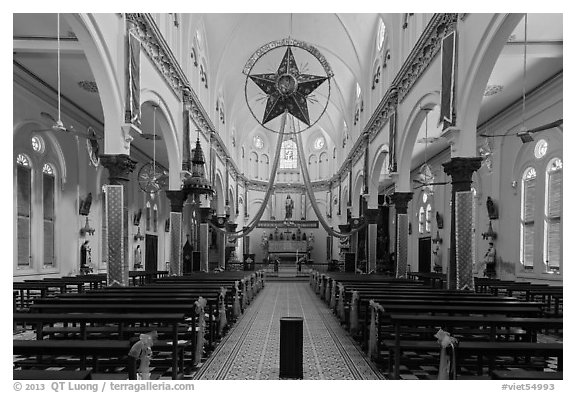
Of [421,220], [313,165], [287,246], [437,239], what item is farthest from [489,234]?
[313,165]

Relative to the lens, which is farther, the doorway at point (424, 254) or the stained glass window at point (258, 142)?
the stained glass window at point (258, 142)

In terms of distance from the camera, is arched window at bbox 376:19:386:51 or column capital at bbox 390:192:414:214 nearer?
column capital at bbox 390:192:414:214

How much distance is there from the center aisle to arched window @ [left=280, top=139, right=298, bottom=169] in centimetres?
2921

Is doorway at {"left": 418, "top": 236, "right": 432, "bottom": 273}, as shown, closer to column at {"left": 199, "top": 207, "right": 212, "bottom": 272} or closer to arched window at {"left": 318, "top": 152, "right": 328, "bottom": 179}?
column at {"left": 199, "top": 207, "right": 212, "bottom": 272}

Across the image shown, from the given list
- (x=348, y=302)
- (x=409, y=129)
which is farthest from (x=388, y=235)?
(x=348, y=302)

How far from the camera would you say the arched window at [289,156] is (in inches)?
1656

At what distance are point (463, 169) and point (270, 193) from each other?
30.3 ft

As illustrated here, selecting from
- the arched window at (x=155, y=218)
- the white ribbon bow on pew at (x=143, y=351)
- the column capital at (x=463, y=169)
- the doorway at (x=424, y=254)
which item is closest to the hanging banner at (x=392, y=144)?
the column capital at (x=463, y=169)

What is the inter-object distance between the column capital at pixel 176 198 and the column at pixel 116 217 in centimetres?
525

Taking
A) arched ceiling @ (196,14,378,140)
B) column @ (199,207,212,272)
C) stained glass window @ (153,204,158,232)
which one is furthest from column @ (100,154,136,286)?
stained glass window @ (153,204,158,232)

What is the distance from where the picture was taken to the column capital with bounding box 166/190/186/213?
1650 centimetres

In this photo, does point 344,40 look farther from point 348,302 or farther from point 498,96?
point 348,302

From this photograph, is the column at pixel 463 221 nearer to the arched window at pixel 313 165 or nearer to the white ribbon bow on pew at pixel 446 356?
the white ribbon bow on pew at pixel 446 356
